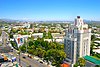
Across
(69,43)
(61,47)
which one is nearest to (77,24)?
(69,43)

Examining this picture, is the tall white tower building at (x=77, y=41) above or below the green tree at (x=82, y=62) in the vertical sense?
above

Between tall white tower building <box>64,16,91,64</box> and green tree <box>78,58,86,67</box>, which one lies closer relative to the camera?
green tree <box>78,58,86,67</box>

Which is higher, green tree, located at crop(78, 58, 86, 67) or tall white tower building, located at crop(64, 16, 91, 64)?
tall white tower building, located at crop(64, 16, 91, 64)

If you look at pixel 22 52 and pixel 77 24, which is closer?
pixel 77 24

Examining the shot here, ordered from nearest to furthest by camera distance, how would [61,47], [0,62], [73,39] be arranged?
1. [0,62]
2. [73,39]
3. [61,47]

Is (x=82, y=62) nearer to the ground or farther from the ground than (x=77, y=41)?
nearer to the ground

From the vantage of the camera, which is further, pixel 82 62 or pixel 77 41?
pixel 77 41

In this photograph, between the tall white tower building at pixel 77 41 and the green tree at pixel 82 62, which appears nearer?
the green tree at pixel 82 62

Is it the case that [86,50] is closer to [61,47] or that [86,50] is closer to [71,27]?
[71,27]
